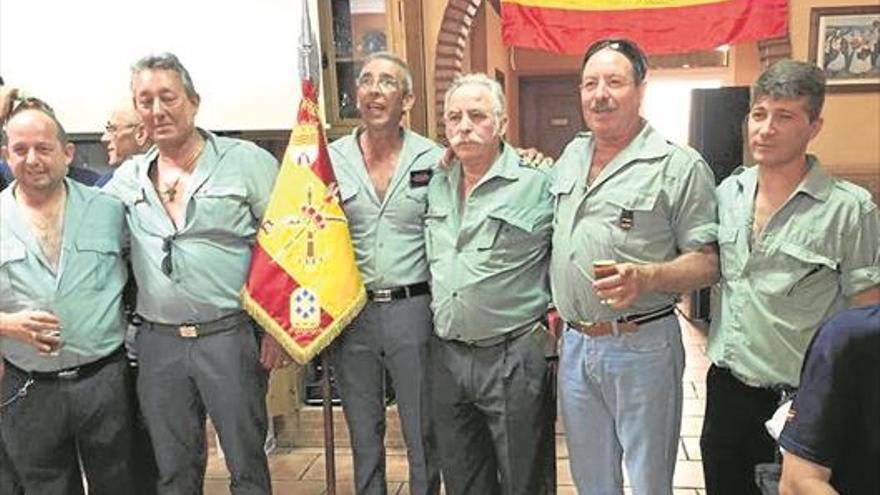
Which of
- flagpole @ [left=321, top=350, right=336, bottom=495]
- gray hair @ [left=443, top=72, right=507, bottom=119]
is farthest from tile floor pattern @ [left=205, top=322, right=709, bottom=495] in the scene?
gray hair @ [left=443, top=72, right=507, bottom=119]

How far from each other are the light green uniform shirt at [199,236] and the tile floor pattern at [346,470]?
1.29 meters

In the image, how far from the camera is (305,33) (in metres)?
2.57

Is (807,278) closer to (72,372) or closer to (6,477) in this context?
(72,372)

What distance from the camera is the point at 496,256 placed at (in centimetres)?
216

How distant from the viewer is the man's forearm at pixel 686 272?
190 cm

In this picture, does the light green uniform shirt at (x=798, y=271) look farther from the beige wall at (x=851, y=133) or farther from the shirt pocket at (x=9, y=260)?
the beige wall at (x=851, y=133)

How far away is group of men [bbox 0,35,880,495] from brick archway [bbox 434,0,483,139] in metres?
Answer: 1.60

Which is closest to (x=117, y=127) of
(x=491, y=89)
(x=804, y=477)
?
(x=491, y=89)

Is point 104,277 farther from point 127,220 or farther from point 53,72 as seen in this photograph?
point 53,72

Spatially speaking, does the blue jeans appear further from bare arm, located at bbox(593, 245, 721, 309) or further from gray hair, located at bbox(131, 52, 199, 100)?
gray hair, located at bbox(131, 52, 199, 100)

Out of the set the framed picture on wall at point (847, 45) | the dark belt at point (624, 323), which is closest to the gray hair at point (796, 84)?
the dark belt at point (624, 323)

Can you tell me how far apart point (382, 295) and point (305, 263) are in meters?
0.25

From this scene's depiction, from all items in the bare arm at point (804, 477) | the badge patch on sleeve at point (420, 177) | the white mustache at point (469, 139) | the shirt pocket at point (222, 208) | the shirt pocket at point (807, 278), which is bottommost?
the bare arm at point (804, 477)

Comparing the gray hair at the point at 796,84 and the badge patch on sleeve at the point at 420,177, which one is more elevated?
the gray hair at the point at 796,84
